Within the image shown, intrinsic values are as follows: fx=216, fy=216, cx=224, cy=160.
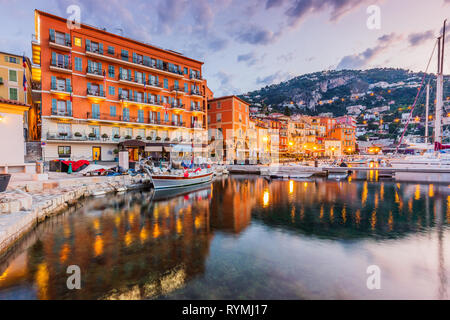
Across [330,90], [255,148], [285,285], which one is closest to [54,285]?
[285,285]

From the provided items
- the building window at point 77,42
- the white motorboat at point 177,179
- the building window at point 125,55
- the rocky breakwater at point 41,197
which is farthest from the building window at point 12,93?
the white motorboat at point 177,179

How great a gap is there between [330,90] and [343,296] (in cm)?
19353

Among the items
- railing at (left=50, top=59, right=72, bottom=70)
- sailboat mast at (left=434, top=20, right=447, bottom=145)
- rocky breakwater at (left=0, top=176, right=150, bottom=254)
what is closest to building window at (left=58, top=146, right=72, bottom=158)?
railing at (left=50, top=59, right=72, bottom=70)

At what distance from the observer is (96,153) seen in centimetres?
2675

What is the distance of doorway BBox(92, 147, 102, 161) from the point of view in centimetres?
2652

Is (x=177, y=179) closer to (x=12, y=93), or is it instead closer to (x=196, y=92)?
(x=196, y=92)

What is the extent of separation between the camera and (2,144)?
39.1 ft

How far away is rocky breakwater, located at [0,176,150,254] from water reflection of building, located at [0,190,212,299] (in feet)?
2.94

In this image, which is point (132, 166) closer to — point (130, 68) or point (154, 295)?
point (130, 68)

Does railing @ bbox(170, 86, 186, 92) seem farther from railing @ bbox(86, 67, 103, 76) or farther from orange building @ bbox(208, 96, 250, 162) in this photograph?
railing @ bbox(86, 67, 103, 76)

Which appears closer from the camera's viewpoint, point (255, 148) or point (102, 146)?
point (102, 146)

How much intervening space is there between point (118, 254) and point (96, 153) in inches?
935

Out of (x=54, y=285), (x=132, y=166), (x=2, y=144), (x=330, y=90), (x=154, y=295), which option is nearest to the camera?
(x=154, y=295)

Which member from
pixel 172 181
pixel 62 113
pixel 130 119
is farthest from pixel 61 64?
pixel 172 181
